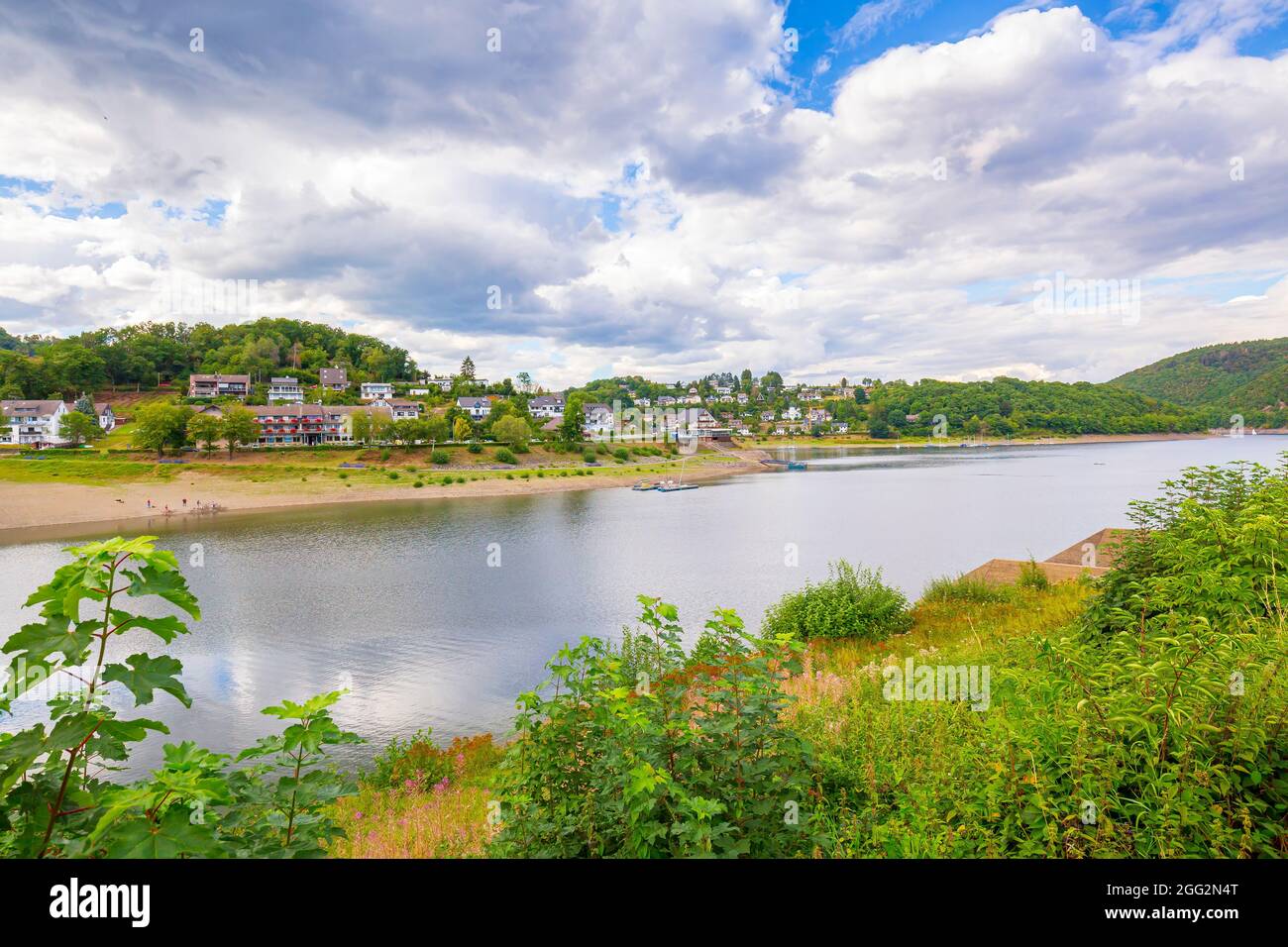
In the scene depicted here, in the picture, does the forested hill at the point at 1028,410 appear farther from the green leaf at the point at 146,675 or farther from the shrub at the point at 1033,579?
the green leaf at the point at 146,675

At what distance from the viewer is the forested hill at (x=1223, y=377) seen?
113 m

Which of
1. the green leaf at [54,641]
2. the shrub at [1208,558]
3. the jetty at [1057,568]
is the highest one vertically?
the green leaf at [54,641]

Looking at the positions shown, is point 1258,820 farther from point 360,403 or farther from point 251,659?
point 360,403

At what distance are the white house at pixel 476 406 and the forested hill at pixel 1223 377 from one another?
145 metres

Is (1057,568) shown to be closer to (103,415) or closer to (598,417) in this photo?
(103,415)

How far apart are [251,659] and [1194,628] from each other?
71.9 ft

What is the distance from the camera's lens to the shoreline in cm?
4650

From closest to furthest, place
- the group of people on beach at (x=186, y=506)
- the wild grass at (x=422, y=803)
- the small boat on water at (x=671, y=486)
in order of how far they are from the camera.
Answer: the wild grass at (x=422, y=803) → the group of people on beach at (x=186, y=506) → the small boat on water at (x=671, y=486)

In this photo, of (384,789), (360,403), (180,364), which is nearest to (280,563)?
(384,789)

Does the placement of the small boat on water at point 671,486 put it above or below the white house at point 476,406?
below

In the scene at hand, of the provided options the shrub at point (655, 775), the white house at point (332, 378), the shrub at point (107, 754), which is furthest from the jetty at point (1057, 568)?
the white house at point (332, 378)

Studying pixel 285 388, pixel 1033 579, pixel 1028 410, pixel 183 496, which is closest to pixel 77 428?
pixel 183 496

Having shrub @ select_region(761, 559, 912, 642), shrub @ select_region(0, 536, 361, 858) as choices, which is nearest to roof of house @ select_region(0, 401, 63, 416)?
shrub @ select_region(761, 559, 912, 642)
